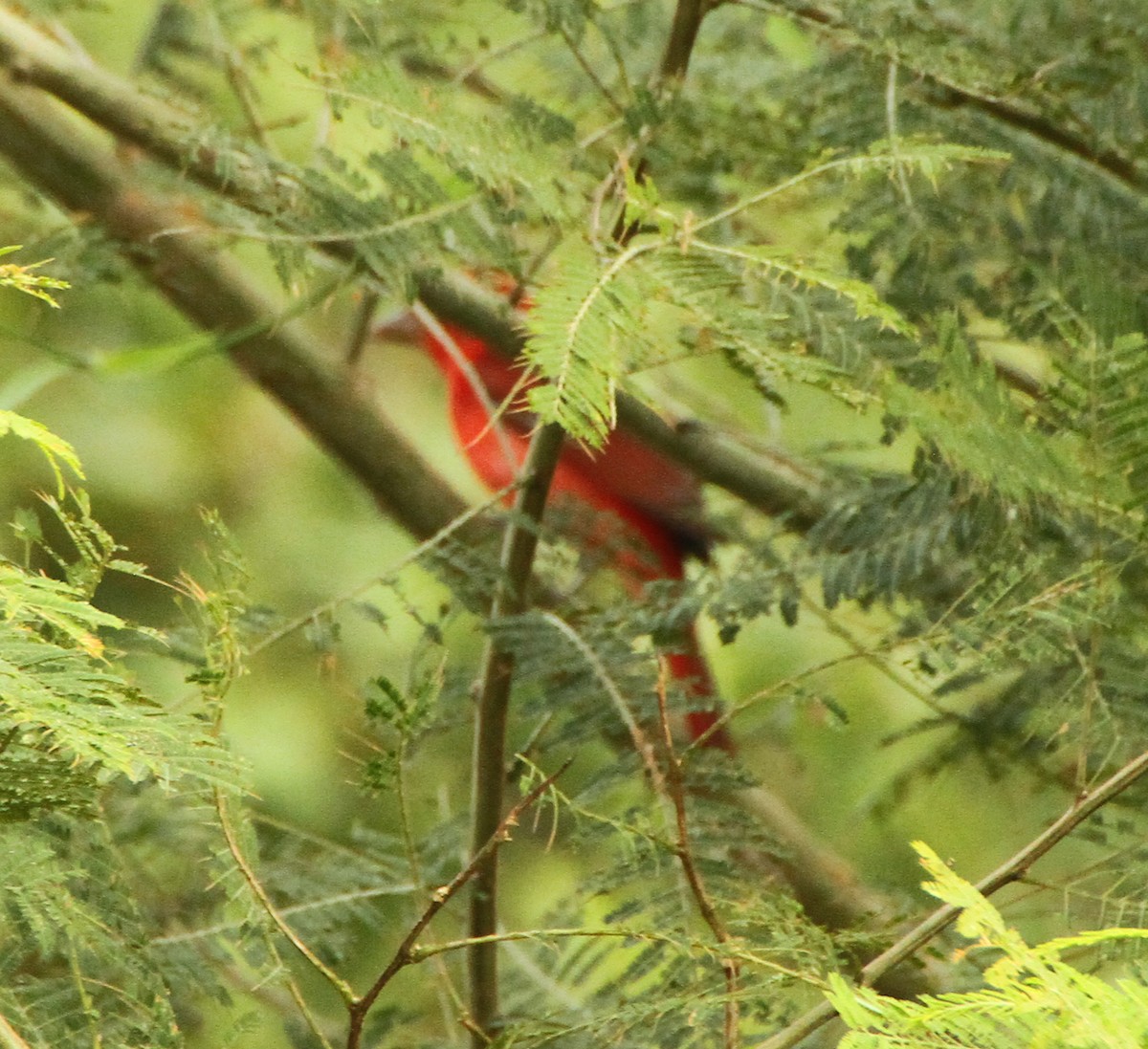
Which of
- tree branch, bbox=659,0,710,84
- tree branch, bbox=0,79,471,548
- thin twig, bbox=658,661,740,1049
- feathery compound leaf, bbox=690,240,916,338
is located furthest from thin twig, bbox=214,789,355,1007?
tree branch, bbox=0,79,471,548

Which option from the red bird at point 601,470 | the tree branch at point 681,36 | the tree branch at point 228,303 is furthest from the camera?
the red bird at point 601,470

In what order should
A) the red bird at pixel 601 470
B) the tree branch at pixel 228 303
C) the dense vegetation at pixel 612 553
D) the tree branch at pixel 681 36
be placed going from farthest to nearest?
the red bird at pixel 601 470 → the tree branch at pixel 228 303 → the tree branch at pixel 681 36 → the dense vegetation at pixel 612 553

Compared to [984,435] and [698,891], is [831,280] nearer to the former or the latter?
[984,435]

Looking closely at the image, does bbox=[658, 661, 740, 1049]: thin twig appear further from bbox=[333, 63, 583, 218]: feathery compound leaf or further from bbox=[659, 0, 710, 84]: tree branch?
bbox=[659, 0, 710, 84]: tree branch

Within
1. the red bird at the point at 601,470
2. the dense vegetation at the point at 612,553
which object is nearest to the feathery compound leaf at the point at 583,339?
the dense vegetation at the point at 612,553

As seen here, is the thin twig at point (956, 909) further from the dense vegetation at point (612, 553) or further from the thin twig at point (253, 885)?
the thin twig at point (253, 885)

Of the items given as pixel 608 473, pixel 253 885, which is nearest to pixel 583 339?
pixel 253 885

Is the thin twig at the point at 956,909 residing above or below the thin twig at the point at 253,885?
above

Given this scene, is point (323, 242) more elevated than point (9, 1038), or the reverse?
point (323, 242)

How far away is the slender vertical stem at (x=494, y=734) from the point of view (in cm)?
60

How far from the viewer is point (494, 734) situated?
0.63 metres

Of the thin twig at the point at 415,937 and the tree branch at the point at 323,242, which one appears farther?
the tree branch at the point at 323,242

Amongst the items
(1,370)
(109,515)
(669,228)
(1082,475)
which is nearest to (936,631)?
(1082,475)

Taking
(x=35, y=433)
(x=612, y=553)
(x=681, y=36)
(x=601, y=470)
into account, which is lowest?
(x=601, y=470)
